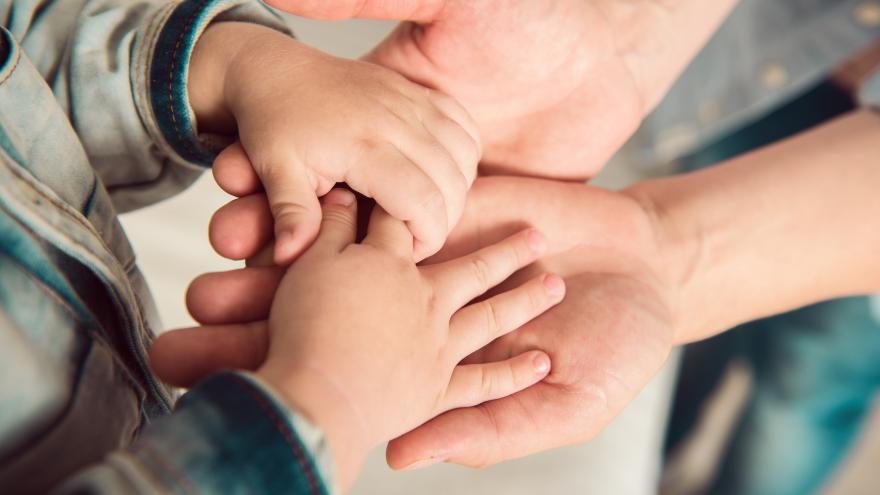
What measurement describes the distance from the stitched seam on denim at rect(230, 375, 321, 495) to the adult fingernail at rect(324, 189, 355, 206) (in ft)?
0.59

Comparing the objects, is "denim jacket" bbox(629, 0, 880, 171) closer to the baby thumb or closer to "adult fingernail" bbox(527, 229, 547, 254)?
"adult fingernail" bbox(527, 229, 547, 254)

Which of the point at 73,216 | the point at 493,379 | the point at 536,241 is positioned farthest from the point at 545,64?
the point at 73,216

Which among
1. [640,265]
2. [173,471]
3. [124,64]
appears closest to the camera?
[173,471]

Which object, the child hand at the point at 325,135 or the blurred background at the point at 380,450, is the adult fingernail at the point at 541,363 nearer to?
the child hand at the point at 325,135

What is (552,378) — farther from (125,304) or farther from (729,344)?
(729,344)

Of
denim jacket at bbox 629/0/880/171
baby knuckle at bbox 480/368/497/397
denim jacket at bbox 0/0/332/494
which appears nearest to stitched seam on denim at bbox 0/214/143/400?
denim jacket at bbox 0/0/332/494

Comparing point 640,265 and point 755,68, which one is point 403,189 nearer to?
point 640,265

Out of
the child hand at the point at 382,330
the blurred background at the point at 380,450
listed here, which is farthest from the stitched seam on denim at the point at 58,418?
the blurred background at the point at 380,450

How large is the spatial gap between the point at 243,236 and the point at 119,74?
0.18 m

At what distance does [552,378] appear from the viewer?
0.50 metres

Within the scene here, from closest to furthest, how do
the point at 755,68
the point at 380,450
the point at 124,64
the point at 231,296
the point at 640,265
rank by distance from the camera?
1. the point at 231,296
2. the point at 124,64
3. the point at 640,265
4. the point at 380,450
5. the point at 755,68

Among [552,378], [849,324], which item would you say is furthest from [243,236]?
[849,324]

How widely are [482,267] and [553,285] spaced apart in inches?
2.4

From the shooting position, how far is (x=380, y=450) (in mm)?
800
